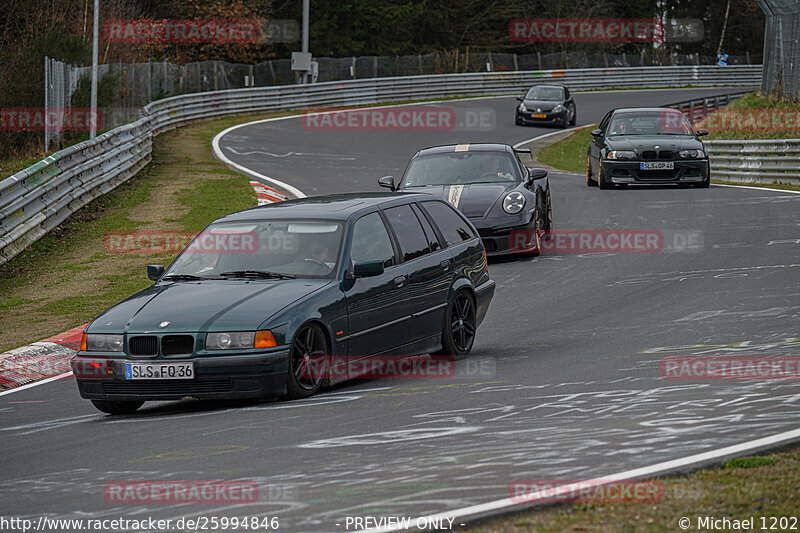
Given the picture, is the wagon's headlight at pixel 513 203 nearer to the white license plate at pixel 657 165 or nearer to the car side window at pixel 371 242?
the car side window at pixel 371 242

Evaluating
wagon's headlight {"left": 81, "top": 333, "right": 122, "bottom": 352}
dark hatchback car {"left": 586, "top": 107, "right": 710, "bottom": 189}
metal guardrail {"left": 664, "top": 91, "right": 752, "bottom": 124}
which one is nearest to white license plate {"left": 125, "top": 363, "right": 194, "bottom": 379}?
wagon's headlight {"left": 81, "top": 333, "right": 122, "bottom": 352}

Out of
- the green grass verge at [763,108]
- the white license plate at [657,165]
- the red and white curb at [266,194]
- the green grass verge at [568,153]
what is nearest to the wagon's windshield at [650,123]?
the white license plate at [657,165]

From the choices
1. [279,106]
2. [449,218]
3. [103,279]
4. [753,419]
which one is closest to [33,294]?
[103,279]

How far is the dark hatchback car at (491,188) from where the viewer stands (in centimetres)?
1520

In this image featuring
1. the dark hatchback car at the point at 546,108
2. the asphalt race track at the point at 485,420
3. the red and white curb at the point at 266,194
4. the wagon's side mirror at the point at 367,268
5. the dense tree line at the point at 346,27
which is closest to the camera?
the asphalt race track at the point at 485,420

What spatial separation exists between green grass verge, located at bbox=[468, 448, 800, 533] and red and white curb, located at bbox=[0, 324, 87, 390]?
6.12 meters

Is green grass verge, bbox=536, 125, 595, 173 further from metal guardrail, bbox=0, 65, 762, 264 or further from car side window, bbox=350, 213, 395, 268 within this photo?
car side window, bbox=350, 213, 395, 268

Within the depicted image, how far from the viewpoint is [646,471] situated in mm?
5574

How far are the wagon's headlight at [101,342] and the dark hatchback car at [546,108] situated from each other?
116 ft

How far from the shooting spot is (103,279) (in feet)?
46.8

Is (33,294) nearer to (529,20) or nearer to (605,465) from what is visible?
(605,465)

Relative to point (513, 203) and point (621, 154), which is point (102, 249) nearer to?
point (513, 203)

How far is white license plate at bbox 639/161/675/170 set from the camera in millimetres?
22125

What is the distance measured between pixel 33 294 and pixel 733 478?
32.9 ft
